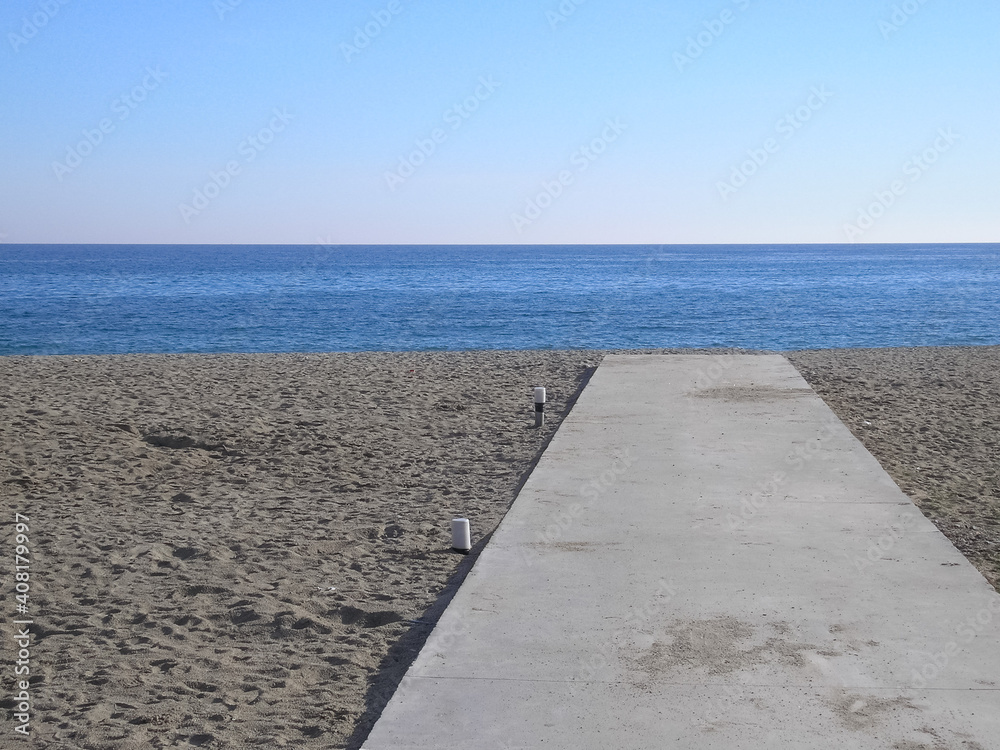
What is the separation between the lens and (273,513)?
25.6 ft

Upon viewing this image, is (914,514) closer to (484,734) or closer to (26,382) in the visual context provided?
(484,734)

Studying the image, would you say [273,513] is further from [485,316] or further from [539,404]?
[485,316]

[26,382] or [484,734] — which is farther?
[26,382]

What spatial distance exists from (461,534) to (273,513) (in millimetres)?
2109

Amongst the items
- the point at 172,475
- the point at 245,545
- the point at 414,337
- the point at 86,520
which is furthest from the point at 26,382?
the point at 414,337

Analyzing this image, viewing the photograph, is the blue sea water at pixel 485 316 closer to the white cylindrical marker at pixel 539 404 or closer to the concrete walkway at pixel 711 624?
the white cylindrical marker at pixel 539 404

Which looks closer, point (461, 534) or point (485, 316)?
point (461, 534)

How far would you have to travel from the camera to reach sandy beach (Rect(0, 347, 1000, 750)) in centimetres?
444

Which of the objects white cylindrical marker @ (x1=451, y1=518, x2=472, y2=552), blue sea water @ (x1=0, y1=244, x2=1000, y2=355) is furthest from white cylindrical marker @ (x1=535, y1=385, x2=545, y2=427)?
blue sea water @ (x1=0, y1=244, x2=1000, y2=355)

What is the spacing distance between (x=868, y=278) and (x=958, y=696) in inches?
3339

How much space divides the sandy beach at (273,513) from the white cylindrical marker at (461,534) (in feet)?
0.44

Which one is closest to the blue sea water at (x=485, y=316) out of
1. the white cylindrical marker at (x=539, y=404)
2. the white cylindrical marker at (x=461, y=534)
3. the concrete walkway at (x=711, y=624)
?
the white cylindrical marker at (x=539, y=404)

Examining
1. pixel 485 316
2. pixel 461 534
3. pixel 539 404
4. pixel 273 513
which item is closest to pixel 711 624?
pixel 461 534

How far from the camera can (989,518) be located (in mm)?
7125
